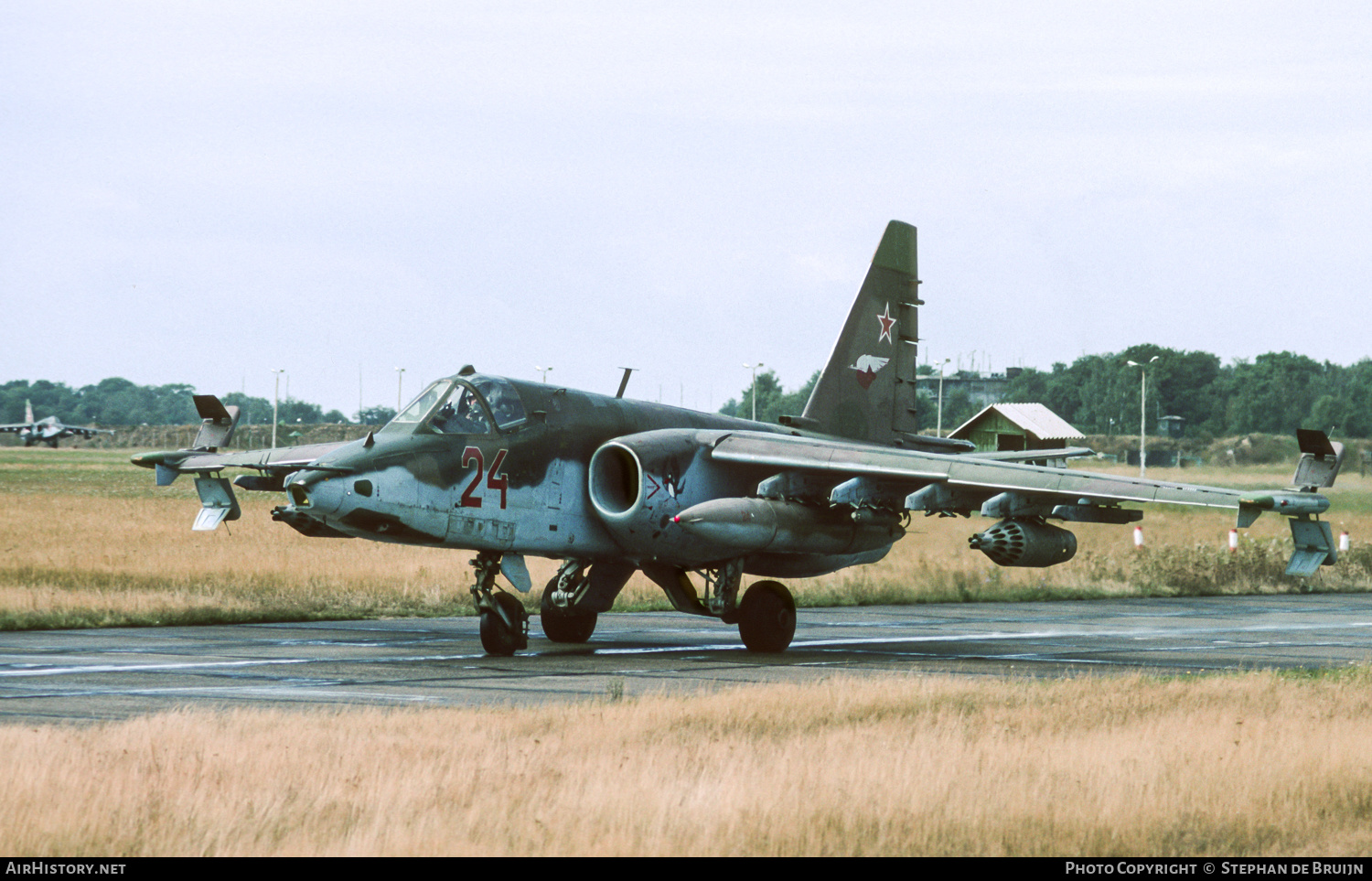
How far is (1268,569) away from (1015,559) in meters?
20.6

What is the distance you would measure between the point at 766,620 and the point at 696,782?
10.4m

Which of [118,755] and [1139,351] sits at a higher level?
[1139,351]

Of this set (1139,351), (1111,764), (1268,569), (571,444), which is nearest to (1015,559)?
(571,444)

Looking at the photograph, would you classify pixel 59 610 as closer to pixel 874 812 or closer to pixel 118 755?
pixel 118 755

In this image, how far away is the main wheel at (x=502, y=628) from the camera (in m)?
18.2

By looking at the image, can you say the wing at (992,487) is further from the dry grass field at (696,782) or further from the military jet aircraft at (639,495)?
the dry grass field at (696,782)

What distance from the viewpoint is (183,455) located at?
20.5m

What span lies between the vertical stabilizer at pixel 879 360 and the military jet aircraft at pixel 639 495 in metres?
2.06

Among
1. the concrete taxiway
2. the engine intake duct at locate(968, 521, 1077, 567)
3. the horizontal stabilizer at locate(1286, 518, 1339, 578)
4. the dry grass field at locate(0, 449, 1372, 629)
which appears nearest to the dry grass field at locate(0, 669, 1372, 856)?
the concrete taxiway

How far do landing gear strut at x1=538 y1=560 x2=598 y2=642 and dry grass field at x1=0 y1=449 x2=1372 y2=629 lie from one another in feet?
17.6

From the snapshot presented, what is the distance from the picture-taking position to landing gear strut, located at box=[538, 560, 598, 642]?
64.7 feet

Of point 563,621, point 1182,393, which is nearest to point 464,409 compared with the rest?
point 563,621

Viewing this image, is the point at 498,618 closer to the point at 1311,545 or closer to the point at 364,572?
the point at 1311,545

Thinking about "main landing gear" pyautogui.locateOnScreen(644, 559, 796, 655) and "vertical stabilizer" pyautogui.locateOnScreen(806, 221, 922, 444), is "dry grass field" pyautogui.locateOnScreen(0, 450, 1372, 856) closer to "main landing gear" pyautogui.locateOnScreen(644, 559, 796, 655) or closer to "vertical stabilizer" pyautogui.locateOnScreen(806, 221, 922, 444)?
"main landing gear" pyautogui.locateOnScreen(644, 559, 796, 655)
